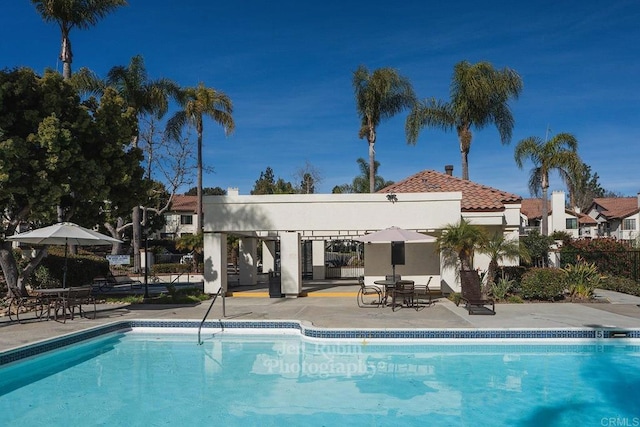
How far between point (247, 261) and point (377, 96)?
15.2 m

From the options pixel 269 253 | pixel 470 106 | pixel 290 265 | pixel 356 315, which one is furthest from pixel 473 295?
pixel 470 106

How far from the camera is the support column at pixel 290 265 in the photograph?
19.2 m

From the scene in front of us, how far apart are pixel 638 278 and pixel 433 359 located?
613 inches

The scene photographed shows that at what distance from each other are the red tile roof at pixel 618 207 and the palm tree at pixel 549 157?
91.9 ft

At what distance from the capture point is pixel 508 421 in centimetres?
734

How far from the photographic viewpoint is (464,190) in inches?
955

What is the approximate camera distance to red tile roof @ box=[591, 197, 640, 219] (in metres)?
57.3

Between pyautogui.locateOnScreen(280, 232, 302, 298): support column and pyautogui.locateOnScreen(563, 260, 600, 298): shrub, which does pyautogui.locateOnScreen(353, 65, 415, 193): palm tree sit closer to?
pyautogui.locateOnScreen(280, 232, 302, 298): support column

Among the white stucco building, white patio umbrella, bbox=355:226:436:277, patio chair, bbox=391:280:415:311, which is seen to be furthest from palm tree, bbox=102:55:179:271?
patio chair, bbox=391:280:415:311

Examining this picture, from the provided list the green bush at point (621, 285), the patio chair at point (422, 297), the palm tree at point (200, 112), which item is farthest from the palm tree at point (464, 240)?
the palm tree at point (200, 112)

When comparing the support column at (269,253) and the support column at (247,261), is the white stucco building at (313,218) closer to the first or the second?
the support column at (247,261)

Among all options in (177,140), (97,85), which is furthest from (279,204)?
(177,140)

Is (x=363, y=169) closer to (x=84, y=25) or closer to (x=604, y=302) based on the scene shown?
(x=84, y=25)

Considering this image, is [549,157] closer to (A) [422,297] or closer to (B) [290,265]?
(A) [422,297]
